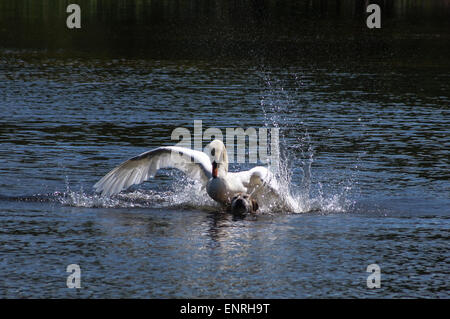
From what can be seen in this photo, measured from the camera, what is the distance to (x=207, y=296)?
1140cm

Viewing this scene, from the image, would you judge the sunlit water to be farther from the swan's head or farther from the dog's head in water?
the swan's head

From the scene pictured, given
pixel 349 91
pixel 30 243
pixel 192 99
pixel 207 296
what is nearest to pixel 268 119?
pixel 192 99

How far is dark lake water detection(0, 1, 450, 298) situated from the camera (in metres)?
12.3

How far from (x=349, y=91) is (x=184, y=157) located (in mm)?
16705

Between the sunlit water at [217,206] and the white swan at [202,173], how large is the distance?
0.26 metres

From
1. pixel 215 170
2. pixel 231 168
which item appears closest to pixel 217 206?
pixel 215 170

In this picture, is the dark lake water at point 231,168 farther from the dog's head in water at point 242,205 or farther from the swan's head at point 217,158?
the swan's head at point 217,158

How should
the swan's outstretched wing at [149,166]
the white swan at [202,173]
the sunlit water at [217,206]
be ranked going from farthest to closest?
the swan's outstretched wing at [149,166]
the white swan at [202,173]
the sunlit water at [217,206]

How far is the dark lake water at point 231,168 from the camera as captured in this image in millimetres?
12273

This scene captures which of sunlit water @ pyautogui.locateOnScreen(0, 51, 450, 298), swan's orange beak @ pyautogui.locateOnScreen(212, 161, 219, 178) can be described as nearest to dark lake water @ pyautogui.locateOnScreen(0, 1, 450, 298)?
sunlit water @ pyautogui.locateOnScreen(0, 51, 450, 298)

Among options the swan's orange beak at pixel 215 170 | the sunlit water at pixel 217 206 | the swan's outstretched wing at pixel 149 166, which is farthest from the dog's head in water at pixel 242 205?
the swan's outstretched wing at pixel 149 166

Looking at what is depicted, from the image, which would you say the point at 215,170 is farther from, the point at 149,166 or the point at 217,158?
the point at 149,166

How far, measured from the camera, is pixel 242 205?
53.3 feet

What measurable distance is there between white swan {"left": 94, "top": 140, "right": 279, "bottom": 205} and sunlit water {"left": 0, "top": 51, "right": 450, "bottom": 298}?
26 cm
